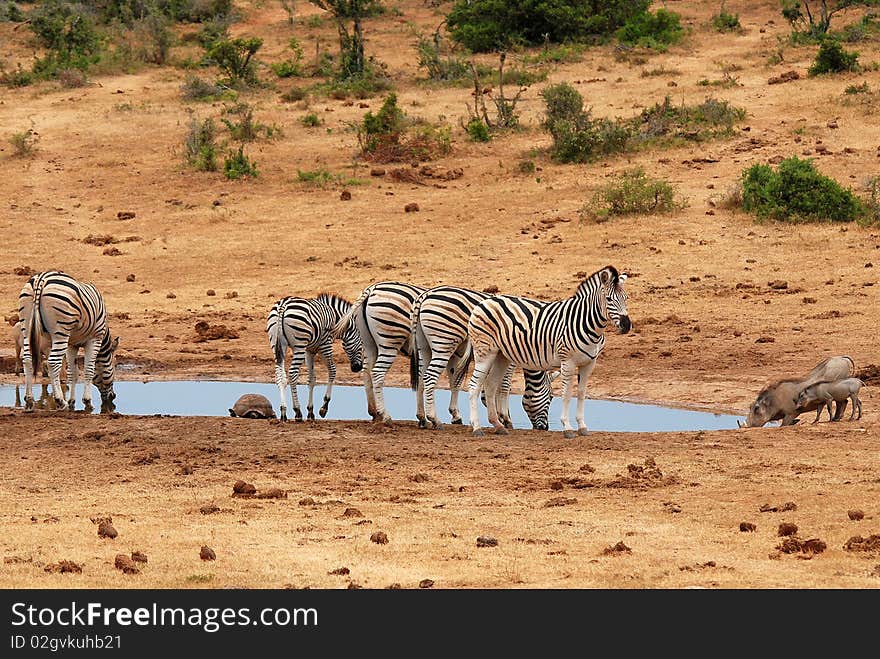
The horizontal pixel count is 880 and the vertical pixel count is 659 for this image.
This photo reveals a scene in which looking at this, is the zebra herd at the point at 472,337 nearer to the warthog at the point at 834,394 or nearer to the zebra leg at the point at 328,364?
the zebra leg at the point at 328,364

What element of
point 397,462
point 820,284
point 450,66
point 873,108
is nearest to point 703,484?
point 397,462

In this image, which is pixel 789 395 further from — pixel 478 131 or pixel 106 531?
pixel 478 131

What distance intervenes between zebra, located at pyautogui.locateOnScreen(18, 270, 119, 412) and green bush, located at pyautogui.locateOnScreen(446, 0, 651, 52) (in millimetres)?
24491

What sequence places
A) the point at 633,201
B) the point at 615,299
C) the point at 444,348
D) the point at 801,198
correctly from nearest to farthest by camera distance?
the point at 615,299 < the point at 444,348 < the point at 801,198 < the point at 633,201

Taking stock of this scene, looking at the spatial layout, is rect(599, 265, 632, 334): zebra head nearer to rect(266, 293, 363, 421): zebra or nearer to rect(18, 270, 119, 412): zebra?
rect(266, 293, 363, 421): zebra

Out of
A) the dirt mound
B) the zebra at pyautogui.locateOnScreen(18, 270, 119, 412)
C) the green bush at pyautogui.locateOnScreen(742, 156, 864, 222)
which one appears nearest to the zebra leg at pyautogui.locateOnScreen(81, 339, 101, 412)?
the zebra at pyautogui.locateOnScreen(18, 270, 119, 412)

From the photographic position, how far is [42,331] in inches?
650

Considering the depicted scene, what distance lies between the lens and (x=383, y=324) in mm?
15555

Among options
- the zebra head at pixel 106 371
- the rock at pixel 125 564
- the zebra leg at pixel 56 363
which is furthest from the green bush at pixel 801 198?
the rock at pixel 125 564

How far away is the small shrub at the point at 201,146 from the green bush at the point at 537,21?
10846mm

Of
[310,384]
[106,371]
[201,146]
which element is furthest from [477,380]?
[201,146]

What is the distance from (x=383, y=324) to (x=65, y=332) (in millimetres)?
3690

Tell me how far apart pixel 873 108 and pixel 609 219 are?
27.4ft

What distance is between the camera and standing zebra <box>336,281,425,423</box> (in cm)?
1555
